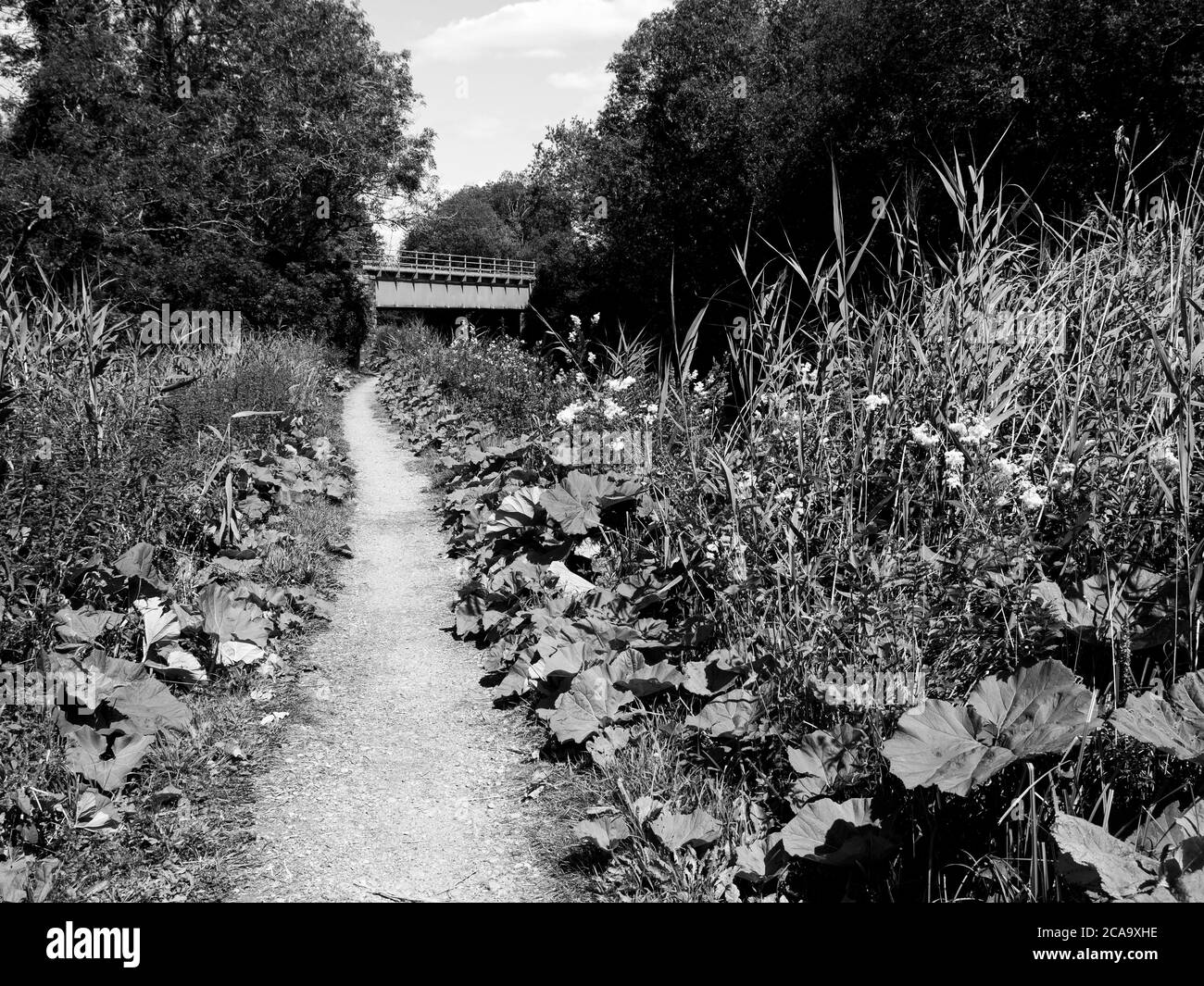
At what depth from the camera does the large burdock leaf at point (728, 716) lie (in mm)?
3291

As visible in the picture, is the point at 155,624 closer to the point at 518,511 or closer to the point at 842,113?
the point at 518,511

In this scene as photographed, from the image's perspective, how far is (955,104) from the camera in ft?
64.6

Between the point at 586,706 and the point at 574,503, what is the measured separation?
1.75 meters

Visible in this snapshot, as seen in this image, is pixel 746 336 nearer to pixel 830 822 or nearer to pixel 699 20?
pixel 830 822

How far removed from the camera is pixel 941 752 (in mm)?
2268

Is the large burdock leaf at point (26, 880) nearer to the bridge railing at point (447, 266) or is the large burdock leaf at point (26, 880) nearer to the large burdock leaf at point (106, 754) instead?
the large burdock leaf at point (106, 754)

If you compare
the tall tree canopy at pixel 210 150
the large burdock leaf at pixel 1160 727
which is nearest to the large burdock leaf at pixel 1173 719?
the large burdock leaf at pixel 1160 727

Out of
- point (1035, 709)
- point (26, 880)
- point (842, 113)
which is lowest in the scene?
point (26, 880)

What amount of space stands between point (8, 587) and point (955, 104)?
2089 centimetres

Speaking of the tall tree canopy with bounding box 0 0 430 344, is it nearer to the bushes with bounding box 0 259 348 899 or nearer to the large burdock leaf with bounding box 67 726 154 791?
the bushes with bounding box 0 259 348 899

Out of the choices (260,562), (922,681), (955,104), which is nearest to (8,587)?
(260,562)

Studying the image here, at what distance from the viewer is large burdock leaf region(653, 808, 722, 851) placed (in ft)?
9.56

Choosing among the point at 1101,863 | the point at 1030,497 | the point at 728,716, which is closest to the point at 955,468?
the point at 1030,497

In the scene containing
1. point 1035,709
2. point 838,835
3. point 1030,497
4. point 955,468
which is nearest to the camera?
point 1035,709
